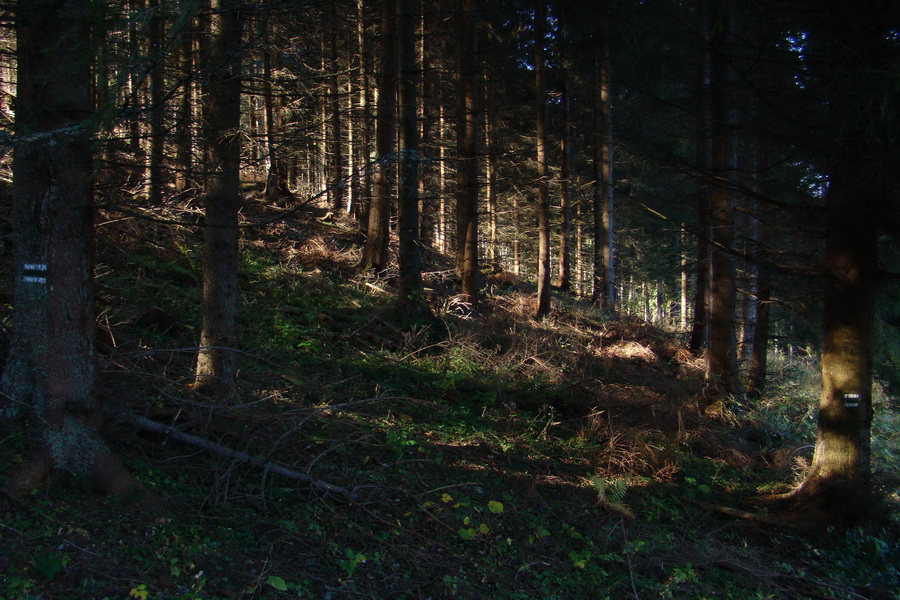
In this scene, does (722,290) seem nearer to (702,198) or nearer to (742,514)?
(702,198)

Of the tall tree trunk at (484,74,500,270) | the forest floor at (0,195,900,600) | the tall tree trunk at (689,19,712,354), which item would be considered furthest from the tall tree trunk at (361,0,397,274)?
the tall tree trunk at (689,19,712,354)

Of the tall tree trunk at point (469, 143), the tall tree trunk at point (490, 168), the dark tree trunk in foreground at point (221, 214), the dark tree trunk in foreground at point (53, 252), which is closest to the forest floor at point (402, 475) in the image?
the dark tree trunk in foreground at point (53, 252)

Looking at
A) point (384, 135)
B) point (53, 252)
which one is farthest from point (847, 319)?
point (384, 135)

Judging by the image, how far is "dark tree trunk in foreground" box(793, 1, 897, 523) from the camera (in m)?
5.42

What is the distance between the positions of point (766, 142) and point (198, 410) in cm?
707

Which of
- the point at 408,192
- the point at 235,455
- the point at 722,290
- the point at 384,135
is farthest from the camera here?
the point at 384,135

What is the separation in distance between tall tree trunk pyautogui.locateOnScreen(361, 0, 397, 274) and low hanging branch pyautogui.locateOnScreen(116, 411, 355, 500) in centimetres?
625

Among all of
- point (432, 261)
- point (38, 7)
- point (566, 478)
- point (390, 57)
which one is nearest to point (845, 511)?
point (566, 478)

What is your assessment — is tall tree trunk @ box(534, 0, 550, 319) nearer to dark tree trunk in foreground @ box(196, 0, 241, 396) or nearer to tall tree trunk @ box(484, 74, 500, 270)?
tall tree trunk @ box(484, 74, 500, 270)

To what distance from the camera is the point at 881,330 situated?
27.8 ft

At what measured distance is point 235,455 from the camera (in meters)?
4.71

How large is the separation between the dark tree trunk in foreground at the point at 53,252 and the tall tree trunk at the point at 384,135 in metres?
6.33

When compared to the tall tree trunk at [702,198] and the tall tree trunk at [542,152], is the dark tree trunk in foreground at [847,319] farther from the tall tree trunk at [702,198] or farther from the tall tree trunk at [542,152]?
the tall tree trunk at [542,152]

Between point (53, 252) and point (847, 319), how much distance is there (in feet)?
24.0
